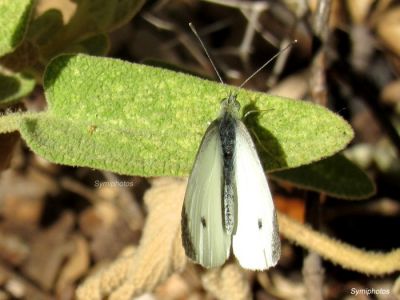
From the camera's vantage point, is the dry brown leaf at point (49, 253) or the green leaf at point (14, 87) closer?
the green leaf at point (14, 87)

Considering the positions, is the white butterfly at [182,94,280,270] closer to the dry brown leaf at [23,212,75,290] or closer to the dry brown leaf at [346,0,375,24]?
the dry brown leaf at [23,212,75,290]

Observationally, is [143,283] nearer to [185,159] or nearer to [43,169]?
[185,159]

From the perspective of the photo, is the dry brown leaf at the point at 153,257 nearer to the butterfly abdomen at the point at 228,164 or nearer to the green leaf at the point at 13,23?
the butterfly abdomen at the point at 228,164

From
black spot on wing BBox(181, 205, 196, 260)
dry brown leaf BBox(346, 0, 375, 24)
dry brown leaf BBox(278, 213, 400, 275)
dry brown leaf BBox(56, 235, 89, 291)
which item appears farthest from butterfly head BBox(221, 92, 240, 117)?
dry brown leaf BBox(346, 0, 375, 24)

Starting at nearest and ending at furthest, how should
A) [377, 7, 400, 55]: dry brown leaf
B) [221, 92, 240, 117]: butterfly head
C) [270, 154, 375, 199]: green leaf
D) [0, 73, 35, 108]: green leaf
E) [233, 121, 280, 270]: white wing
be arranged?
[233, 121, 280, 270]: white wing, [221, 92, 240, 117]: butterfly head, [0, 73, 35, 108]: green leaf, [270, 154, 375, 199]: green leaf, [377, 7, 400, 55]: dry brown leaf

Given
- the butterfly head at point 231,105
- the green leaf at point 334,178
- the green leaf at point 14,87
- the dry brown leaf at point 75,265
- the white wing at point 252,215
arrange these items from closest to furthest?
the white wing at point 252,215
the butterfly head at point 231,105
the green leaf at point 14,87
the green leaf at point 334,178
the dry brown leaf at point 75,265

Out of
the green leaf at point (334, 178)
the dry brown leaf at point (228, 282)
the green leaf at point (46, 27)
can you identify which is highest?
the green leaf at point (46, 27)

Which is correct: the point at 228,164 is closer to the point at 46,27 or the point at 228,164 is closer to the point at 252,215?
the point at 252,215

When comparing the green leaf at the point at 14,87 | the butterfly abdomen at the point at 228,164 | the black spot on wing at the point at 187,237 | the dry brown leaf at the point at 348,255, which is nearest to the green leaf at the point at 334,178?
the dry brown leaf at the point at 348,255
